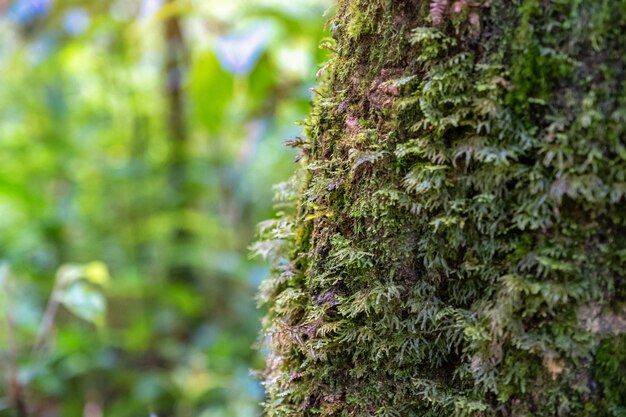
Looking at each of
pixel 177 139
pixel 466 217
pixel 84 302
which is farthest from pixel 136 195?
pixel 466 217

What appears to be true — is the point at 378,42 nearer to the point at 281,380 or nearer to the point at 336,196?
the point at 336,196

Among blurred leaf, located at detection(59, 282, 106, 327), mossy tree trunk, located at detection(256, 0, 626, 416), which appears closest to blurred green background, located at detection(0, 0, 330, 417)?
blurred leaf, located at detection(59, 282, 106, 327)

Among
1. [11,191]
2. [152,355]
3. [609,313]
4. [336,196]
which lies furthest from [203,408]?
[609,313]

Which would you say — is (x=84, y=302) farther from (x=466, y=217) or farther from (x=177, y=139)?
(x=177, y=139)

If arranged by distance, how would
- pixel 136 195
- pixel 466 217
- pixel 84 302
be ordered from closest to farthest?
pixel 466 217 < pixel 84 302 < pixel 136 195

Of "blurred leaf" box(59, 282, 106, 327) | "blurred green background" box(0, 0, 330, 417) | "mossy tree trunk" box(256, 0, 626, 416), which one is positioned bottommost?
"mossy tree trunk" box(256, 0, 626, 416)

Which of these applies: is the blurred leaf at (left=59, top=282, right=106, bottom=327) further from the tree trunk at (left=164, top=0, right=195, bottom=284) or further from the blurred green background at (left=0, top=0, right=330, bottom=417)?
the tree trunk at (left=164, top=0, right=195, bottom=284)

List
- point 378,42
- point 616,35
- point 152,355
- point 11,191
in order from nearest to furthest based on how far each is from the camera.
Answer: point 616,35 < point 378,42 < point 11,191 < point 152,355

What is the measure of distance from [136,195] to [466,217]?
102 inches

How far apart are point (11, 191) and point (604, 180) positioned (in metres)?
1.70

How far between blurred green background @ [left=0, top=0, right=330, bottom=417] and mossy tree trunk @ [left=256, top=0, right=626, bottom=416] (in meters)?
1.07

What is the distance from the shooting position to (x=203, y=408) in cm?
214

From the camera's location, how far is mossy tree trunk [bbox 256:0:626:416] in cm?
44

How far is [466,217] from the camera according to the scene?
0.48 metres
